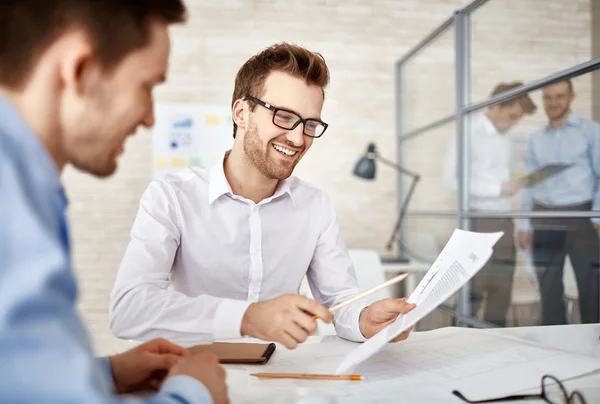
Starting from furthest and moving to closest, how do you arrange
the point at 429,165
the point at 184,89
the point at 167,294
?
the point at 184,89
the point at 429,165
the point at 167,294

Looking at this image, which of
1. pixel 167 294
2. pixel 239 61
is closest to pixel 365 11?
pixel 239 61

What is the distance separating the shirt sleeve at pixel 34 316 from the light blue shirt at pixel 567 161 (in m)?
2.15

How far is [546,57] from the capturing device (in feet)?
7.91

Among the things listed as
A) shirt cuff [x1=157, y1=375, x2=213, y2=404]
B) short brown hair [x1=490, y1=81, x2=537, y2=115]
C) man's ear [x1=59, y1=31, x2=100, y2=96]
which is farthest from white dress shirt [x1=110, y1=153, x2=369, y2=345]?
short brown hair [x1=490, y1=81, x2=537, y2=115]

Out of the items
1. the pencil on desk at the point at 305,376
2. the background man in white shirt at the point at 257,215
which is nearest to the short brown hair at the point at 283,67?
the background man in white shirt at the point at 257,215

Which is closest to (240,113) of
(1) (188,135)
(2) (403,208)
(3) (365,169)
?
(3) (365,169)

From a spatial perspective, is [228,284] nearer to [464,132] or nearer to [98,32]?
[98,32]

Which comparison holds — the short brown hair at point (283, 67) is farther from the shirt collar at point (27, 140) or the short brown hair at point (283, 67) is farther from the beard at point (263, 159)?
the shirt collar at point (27, 140)

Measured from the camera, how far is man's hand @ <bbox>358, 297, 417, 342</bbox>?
1085 mm

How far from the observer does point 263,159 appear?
1.50 meters

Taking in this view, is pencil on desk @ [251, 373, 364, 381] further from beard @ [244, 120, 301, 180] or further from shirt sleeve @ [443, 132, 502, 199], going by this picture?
shirt sleeve @ [443, 132, 502, 199]

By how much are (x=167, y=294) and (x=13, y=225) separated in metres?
0.73

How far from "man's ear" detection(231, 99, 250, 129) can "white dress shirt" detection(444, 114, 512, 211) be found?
1.68 metres

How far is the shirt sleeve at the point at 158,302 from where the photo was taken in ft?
3.47
